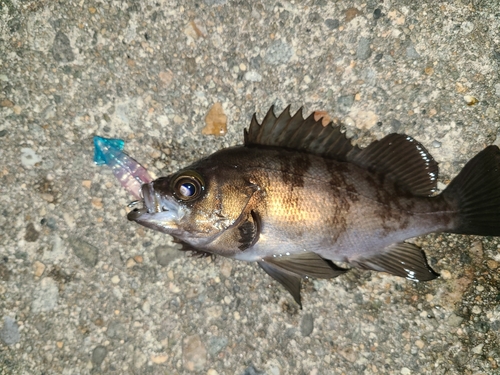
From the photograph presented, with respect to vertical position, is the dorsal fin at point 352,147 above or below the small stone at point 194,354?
above

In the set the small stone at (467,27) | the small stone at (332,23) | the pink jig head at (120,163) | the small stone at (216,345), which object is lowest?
the small stone at (216,345)

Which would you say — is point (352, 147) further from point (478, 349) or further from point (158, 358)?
point (158, 358)

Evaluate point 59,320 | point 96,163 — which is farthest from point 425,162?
point 59,320

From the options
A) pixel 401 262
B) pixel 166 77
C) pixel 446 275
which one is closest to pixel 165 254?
pixel 166 77

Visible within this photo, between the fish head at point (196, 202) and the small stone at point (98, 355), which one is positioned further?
the small stone at point (98, 355)

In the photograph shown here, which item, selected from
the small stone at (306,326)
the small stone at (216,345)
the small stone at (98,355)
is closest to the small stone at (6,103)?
the small stone at (98,355)

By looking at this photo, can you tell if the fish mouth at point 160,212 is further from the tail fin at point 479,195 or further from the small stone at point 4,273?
the tail fin at point 479,195

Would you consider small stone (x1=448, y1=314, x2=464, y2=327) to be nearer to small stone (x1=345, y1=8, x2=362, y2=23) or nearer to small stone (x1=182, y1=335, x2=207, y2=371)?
small stone (x1=182, y1=335, x2=207, y2=371)
